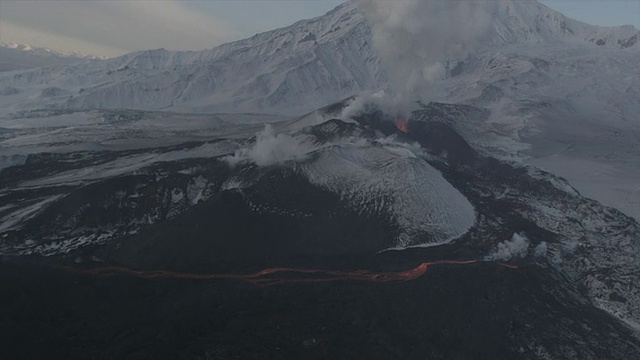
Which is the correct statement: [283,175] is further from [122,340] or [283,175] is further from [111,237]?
[122,340]

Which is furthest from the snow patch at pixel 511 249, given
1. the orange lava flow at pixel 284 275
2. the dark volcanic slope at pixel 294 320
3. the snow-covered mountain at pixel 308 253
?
the orange lava flow at pixel 284 275

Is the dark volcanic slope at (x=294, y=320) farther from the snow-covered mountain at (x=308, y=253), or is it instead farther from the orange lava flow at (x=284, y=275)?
the orange lava flow at (x=284, y=275)

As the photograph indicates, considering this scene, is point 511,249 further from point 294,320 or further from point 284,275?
point 294,320

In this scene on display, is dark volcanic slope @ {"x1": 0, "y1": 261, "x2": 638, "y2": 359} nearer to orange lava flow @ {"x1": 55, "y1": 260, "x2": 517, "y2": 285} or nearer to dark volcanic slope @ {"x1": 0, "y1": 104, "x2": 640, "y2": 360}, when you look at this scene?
dark volcanic slope @ {"x1": 0, "y1": 104, "x2": 640, "y2": 360}

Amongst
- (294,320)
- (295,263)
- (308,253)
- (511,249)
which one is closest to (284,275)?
(295,263)

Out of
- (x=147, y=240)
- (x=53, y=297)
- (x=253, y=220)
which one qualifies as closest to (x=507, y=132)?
(x=253, y=220)
